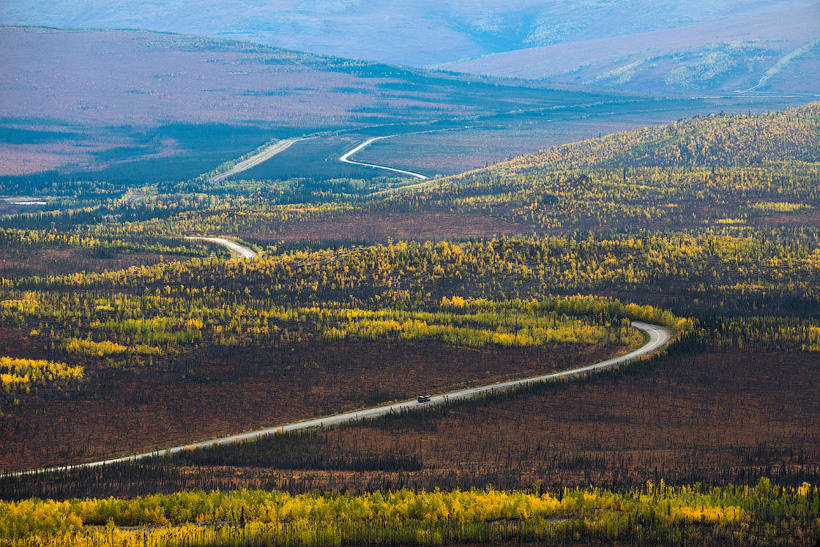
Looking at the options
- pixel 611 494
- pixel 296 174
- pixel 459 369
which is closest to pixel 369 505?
pixel 611 494

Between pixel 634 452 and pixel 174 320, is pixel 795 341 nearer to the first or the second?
pixel 634 452

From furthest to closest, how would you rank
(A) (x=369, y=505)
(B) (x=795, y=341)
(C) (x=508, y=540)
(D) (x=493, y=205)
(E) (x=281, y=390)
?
(D) (x=493, y=205) < (B) (x=795, y=341) < (E) (x=281, y=390) < (A) (x=369, y=505) < (C) (x=508, y=540)

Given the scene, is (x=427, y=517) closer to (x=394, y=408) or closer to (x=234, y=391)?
(x=394, y=408)

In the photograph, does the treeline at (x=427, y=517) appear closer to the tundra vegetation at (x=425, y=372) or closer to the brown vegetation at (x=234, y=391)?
the tundra vegetation at (x=425, y=372)

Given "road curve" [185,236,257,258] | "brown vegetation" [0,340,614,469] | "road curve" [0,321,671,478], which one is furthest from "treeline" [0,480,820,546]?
"road curve" [185,236,257,258]

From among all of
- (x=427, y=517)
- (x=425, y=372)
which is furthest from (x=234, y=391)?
(x=427, y=517)

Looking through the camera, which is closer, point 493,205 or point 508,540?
point 508,540
